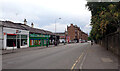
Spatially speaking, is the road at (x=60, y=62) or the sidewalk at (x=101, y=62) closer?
the road at (x=60, y=62)

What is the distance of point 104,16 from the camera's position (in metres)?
17.6

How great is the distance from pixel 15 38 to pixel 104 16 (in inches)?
785

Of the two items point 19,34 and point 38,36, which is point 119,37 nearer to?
point 19,34

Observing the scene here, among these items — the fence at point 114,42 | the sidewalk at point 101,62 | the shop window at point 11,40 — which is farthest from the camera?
the shop window at point 11,40

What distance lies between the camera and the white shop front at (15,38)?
91.6 feet

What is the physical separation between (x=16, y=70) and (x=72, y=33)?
4424 inches

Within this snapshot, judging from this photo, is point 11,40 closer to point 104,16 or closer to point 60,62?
point 104,16

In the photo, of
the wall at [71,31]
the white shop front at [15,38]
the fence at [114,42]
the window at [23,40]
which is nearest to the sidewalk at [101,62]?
the fence at [114,42]

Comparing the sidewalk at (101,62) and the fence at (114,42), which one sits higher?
the fence at (114,42)

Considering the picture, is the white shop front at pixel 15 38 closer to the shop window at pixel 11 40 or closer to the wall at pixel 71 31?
the shop window at pixel 11 40

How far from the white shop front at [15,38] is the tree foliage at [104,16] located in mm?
15455

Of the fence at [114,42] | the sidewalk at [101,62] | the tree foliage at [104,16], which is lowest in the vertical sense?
the sidewalk at [101,62]

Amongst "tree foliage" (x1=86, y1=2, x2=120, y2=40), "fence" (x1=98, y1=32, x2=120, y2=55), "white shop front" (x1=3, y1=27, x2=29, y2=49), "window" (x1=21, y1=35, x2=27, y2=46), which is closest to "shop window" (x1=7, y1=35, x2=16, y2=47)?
"white shop front" (x1=3, y1=27, x2=29, y2=49)

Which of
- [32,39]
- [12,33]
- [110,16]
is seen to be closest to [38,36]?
[32,39]
